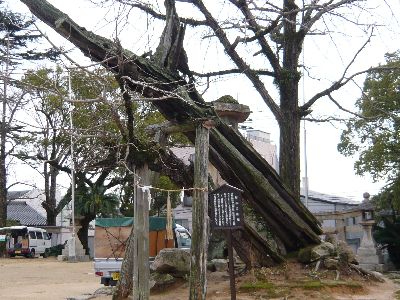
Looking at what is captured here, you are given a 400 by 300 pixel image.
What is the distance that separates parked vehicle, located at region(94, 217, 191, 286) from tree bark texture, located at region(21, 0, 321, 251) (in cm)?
362

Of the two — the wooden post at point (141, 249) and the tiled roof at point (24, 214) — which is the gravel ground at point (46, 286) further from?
the tiled roof at point (24, 214)

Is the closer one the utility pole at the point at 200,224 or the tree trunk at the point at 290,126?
the utility pole at the point at 200,224

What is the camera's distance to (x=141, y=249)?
9.12 metres

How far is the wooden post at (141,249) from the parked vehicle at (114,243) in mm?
4289

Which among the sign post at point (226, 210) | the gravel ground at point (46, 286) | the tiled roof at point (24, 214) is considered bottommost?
the gravel ground at point (46, 286)

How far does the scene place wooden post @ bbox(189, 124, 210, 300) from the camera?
8.66 metres

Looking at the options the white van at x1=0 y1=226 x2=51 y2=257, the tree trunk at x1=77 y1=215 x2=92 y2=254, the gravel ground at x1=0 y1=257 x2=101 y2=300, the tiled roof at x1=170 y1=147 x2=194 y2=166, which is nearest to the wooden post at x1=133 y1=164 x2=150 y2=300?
the tiled roof at x1=170 y1=147 x2=194 y2=166

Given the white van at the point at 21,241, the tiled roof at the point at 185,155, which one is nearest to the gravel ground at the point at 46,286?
the tiled roof at the point at 185,155

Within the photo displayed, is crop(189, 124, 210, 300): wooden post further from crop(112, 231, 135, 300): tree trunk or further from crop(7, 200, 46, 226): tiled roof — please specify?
crop(7, 200, 46, 226): tiled roof

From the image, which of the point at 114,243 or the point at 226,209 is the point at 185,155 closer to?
the point at 114,243

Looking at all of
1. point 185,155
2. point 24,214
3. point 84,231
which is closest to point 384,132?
point 185,155

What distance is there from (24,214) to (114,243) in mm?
41109

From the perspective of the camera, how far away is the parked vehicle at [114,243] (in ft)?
45.9

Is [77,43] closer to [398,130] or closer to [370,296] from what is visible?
[370,296]
